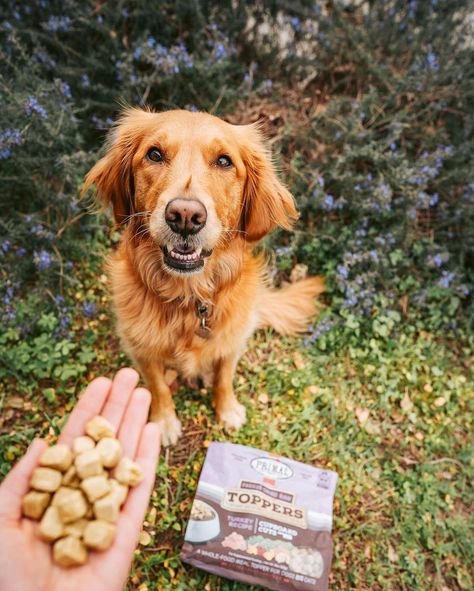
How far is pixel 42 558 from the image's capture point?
1558 mm

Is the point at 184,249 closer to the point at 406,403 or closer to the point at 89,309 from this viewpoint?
the point at 89,309

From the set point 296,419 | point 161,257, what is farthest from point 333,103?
point 296,419

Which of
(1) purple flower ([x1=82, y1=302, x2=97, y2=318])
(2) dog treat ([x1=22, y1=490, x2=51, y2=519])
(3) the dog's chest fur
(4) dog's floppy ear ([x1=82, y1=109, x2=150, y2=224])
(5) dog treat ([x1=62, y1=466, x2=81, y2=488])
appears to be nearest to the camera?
(2) dog treat ([x1=22, y1=490, x2=51, y2=519])

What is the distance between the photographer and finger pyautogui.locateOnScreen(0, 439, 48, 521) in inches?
63.7

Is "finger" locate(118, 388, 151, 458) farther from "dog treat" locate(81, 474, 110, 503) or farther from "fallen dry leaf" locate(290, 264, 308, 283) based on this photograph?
"fallen dry leaf" locate(290, 264, 308, 283)

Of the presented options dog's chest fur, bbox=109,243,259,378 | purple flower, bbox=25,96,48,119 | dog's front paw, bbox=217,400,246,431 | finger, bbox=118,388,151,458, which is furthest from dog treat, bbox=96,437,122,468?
purple flower, bbox=25,96,48,119

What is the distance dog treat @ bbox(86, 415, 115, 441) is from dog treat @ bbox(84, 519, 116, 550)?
346mm

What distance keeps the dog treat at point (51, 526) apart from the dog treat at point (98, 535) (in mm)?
93

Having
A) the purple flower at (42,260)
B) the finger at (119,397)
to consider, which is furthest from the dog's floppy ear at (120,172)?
the finger at (119,397)

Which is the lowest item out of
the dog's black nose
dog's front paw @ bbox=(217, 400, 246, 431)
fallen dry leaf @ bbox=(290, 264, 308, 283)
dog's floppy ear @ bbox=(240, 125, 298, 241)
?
dog's front paw @ bbox=(217, 400, 246, 431)

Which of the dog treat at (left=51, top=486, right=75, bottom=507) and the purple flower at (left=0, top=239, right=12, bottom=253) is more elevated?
the purple flower at (left=0, top=239, right=12, bottom=253)

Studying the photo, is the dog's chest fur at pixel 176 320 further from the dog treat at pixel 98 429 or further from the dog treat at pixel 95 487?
the dog treat at pixel 95 487

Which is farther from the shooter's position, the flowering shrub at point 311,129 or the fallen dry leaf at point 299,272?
the fallen dry leaf at point 299,272

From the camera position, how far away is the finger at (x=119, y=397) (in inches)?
78.3
